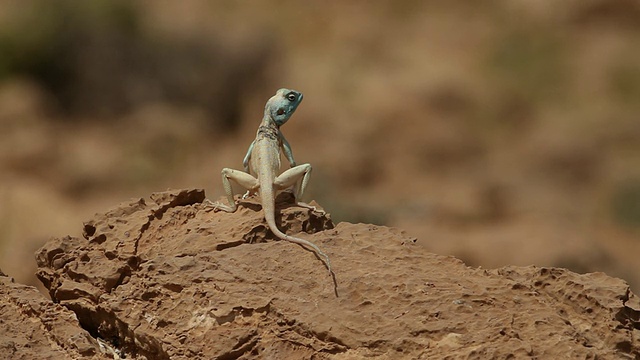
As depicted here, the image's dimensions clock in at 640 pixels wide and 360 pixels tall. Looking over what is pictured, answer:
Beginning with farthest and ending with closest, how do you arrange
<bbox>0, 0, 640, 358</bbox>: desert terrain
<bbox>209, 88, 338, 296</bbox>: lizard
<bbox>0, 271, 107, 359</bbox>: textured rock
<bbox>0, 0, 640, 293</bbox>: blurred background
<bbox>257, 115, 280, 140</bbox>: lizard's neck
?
<bbox>0, 0, 640, 293</bbox>: blurred background
<bbox>0, 0, 640, 358</bbox>: desert terrain
<bbox>257, 115, 280, 140</bbox>: lizard's neck
<bbox>209, 88, 338, 296</bbox>: lizard
<bbox>0, 271, 107, 359</bbox>: textured rock

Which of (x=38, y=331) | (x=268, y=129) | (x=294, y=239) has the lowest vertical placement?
(x=38, y=331)

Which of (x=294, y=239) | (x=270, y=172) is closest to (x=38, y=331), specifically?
(x=294, y=239)

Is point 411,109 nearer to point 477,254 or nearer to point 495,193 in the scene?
point 495,193

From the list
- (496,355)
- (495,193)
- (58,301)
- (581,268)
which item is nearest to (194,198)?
(58,301)

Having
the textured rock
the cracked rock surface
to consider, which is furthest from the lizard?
the textured rock

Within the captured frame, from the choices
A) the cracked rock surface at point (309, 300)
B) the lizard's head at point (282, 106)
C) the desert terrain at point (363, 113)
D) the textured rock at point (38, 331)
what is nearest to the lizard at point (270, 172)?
the lizard's head at point (282, 106)

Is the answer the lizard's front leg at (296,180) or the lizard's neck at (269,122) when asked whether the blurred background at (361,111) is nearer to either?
the lizard's neck at (269,122)

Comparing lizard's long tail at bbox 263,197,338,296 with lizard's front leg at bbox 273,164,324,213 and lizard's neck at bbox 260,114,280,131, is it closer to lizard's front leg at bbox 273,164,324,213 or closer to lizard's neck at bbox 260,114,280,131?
lizard's front leg at bbox 273,164,324,213

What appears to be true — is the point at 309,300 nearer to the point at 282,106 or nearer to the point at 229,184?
the point at 229,184
